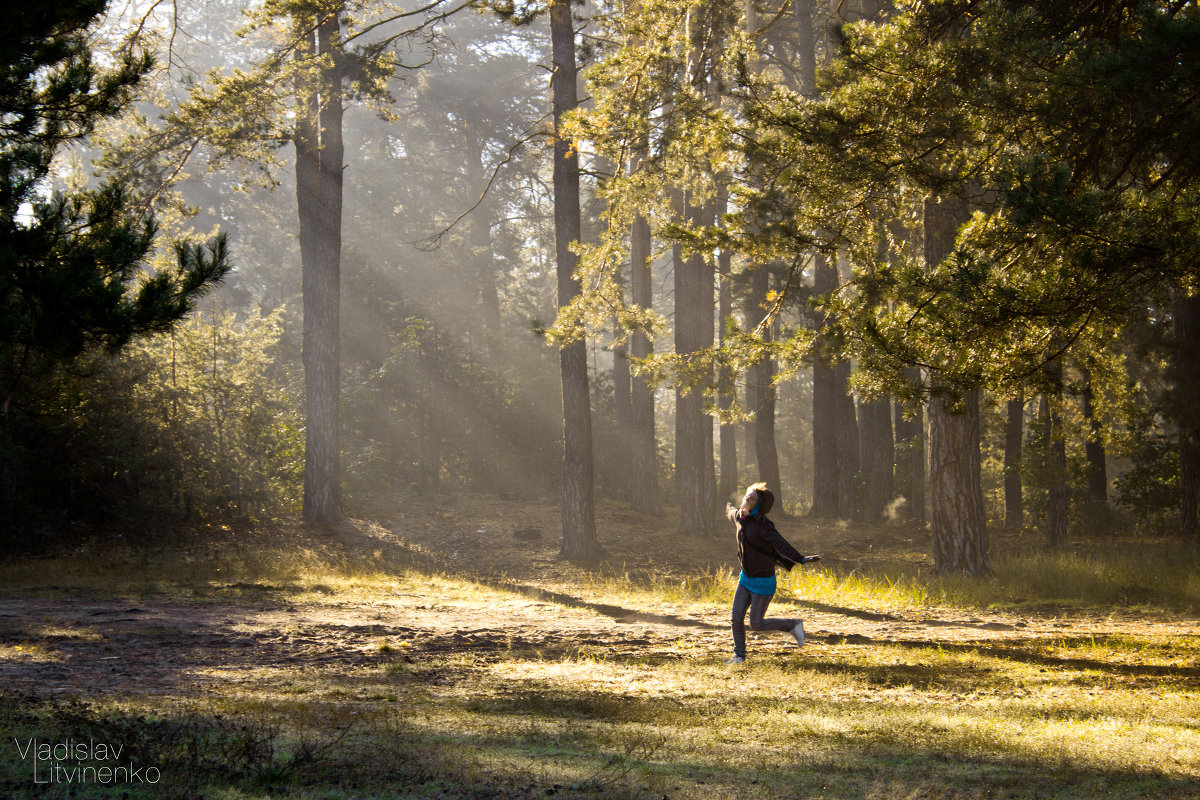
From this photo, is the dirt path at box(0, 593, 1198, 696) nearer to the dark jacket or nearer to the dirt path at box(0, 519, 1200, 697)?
the dirt path at box(0, 519, 1200, 697)

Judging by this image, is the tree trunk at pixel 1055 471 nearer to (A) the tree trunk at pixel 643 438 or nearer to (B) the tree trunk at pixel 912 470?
(B) the tree trunk at pixel 912 470

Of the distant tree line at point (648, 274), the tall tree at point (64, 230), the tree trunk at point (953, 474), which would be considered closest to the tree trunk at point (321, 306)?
the distant tree line at point (648, 274)

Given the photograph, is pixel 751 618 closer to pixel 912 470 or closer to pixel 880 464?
pixel 880 464

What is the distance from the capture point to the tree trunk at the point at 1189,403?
54.6 feet

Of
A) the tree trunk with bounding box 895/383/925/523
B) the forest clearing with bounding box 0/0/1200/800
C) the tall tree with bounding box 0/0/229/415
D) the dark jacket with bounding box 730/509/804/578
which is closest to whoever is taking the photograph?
the forest clearing with bounding box 0/0/1200/800

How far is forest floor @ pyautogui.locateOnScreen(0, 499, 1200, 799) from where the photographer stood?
4.36 meters

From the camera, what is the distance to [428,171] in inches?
1597

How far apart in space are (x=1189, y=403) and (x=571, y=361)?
39.5 feet

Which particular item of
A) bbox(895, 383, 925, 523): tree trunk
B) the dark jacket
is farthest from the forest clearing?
bbox(895, 383, 925, 523): tree trunk

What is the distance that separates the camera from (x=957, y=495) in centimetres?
1341

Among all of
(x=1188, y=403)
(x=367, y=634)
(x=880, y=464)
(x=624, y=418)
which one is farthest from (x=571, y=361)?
(x=1188, y=403)

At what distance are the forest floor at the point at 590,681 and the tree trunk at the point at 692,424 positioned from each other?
5968mm

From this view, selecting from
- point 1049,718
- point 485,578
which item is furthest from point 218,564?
point 1049,718

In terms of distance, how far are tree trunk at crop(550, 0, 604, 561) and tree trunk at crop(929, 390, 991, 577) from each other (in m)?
6.91
